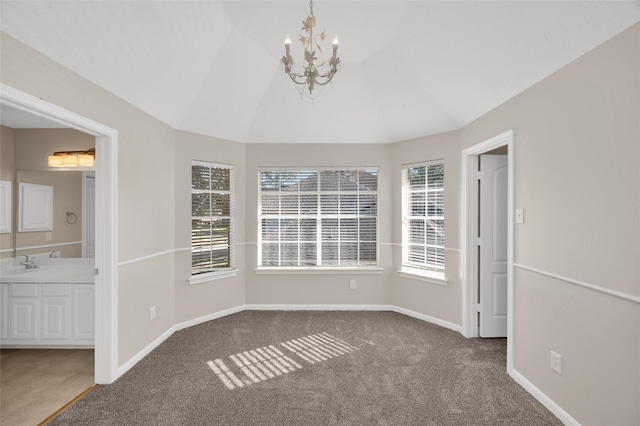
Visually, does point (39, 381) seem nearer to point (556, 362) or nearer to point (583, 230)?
point (556, 362)

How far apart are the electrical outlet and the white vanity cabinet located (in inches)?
165

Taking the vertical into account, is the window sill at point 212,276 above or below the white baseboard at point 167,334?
above

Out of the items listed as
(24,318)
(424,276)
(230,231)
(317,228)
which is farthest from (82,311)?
(424,276)

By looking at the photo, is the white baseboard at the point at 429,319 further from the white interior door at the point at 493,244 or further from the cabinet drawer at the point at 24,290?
the cabinet drawer at the point at 24,290

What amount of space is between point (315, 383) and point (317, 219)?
2547 millimetres

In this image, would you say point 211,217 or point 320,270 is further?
point 320,270

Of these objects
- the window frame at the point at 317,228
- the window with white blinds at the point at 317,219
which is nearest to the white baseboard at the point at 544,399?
the window frame at the point at 317,228

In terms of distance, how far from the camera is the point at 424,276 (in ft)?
14.4

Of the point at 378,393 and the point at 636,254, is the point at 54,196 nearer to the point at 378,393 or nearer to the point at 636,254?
the point at 378,393

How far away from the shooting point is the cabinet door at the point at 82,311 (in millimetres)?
3336

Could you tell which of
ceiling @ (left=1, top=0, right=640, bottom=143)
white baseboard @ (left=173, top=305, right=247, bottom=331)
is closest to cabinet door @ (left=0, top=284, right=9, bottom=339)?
white baseboard @ (left=173, top=305, right=247, bottom=331)

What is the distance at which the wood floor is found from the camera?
2.39 metres

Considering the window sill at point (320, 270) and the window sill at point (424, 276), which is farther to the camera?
the window sill at point (320, 270)

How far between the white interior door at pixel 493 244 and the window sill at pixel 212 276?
3272mm
